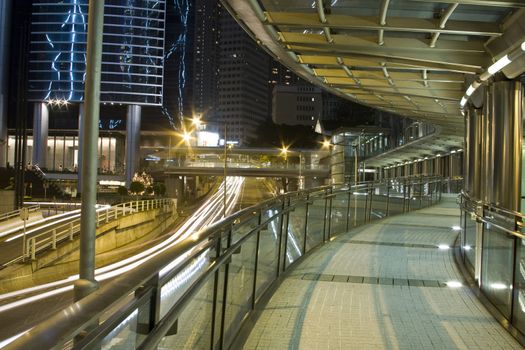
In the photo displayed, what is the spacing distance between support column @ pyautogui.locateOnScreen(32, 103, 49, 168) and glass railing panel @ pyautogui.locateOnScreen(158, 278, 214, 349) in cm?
8593

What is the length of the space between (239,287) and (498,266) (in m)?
3.03

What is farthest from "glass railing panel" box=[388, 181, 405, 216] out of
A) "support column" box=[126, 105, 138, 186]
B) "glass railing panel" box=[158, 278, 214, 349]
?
"support column" box=[126, 105, 138, 186]

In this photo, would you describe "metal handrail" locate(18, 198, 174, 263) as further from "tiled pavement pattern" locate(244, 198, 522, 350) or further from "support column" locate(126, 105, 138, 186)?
"support column" locate(126, 105, 138, 186)

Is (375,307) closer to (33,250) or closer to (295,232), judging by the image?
(295,232)

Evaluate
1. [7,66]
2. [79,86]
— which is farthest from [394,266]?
[79,86]

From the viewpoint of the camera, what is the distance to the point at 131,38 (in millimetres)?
94875

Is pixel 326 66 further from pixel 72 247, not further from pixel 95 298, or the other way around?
pixel 72 247

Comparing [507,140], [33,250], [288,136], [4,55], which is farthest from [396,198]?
[288,136]

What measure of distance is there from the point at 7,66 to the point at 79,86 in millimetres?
19925

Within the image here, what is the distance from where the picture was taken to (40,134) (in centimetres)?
8638

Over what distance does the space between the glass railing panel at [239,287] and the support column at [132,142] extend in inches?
3252

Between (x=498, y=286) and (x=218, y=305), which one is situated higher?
(x=218, y=305)

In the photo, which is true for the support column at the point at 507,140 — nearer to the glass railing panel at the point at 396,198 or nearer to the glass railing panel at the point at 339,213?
the glass railing panel at the point at 339,213

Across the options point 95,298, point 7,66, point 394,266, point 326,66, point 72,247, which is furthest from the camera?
point 7,66
